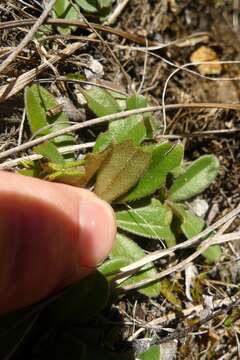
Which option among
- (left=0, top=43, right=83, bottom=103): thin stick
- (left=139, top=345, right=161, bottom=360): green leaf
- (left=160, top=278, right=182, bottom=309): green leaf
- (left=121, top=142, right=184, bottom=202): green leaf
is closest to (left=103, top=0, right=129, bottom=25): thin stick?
(left=0, top=43, right=83, bottom=103): thin stick

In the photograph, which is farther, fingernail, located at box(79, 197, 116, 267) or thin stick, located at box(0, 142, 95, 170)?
thin stick, located at box(0, 142, 95, 170)

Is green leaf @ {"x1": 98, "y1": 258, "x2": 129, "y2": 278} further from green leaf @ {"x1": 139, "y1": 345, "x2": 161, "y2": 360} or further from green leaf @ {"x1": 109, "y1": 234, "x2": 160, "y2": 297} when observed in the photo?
green leaf @ {"x1": 139, "y1": 345, "x2": 161, "y2": 360}

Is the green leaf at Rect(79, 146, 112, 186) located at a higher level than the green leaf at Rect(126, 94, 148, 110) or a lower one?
lower

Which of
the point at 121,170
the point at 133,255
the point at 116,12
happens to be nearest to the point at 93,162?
the point at 121,170

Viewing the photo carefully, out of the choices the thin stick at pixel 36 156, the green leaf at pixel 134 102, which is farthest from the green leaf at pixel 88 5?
the thin stick at pixel 36 156

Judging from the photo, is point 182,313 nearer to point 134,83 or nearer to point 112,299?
point 112,299

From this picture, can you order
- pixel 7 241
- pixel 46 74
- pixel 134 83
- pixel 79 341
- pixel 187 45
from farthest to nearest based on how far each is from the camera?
pixel 187 45 < pixel 134 83 < pixel 46 74 < pixel 79 341 < pixel 7 241

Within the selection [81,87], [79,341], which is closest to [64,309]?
[79,341]
